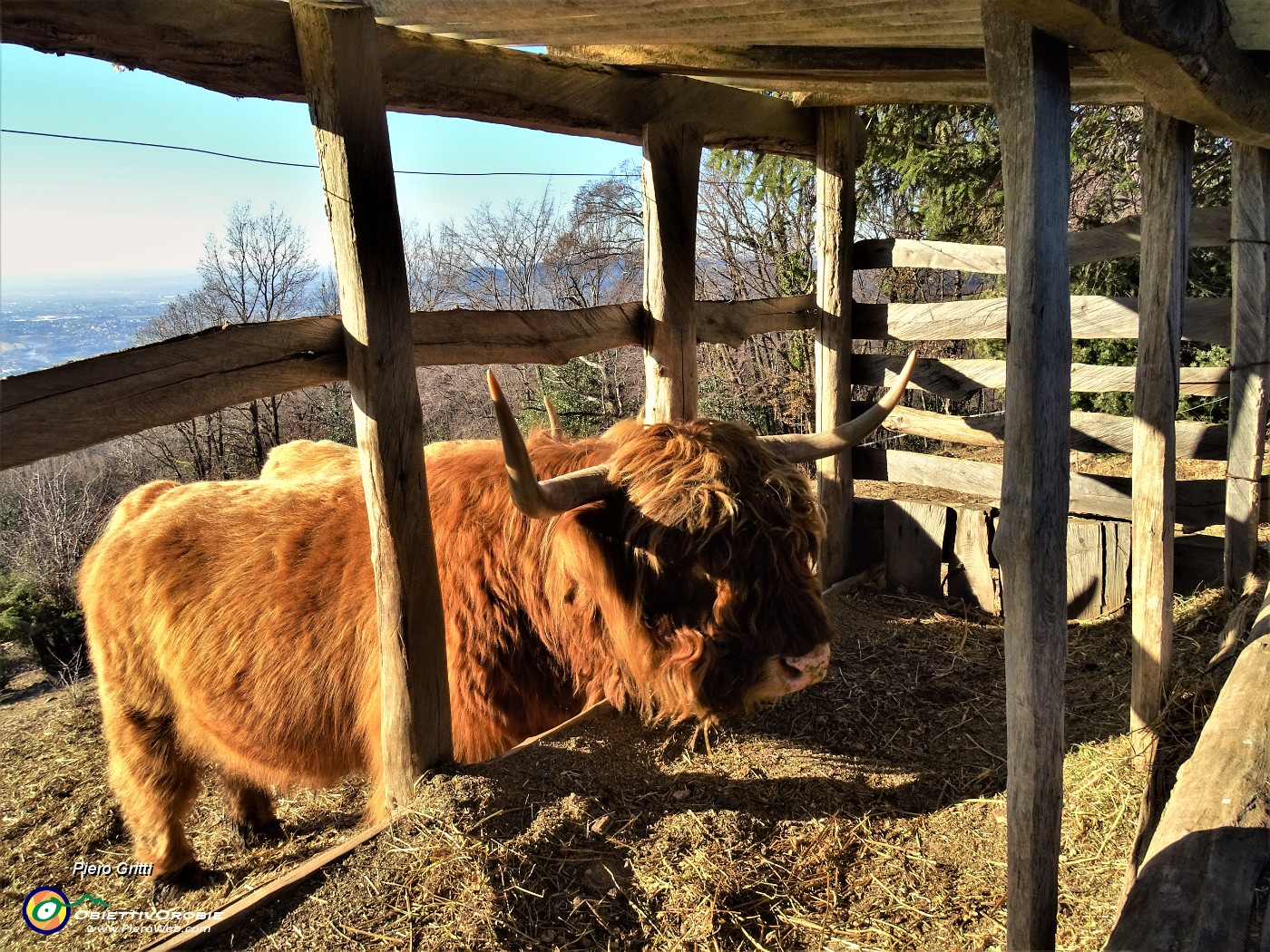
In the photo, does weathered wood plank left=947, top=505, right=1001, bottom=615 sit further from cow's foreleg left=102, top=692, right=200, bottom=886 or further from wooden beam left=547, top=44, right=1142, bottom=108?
cow's foreleg left=102, top=692, right=200, bottom=886

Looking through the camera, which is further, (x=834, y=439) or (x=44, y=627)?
(x=44, y=627)

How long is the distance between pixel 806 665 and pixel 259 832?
→ 3.29 m

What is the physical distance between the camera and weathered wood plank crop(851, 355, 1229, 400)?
187 inches

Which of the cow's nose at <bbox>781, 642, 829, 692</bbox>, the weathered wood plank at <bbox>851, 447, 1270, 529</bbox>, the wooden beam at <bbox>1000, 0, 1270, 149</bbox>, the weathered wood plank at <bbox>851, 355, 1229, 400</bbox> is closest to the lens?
the wooden beam at <bbox>1000, 0, 1270, 149</bbox>

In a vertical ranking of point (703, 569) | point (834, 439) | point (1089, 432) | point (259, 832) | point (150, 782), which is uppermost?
point (834, 439)

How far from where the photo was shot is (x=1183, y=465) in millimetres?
8281

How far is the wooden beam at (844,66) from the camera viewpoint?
3.65 meters

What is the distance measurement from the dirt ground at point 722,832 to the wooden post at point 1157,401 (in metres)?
0.17

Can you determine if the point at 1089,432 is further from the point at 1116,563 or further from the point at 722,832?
the point at 722,832

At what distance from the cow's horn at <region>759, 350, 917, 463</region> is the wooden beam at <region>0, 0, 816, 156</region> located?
5.93ft

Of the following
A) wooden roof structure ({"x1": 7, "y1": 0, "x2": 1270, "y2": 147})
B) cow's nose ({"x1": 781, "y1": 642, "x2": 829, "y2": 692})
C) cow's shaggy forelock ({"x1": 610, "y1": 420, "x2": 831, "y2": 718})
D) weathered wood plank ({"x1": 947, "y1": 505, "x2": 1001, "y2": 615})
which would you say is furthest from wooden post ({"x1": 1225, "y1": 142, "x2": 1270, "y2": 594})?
cow's nose ({"x1": 781, "y1": 642, "x2": 829, "y2": 692})

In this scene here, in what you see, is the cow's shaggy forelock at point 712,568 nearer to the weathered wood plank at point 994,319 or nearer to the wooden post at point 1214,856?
the wooden post at point 1214,856

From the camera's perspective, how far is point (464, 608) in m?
3.48

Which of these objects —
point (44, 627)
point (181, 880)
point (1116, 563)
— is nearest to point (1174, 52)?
point (1116, 563)
